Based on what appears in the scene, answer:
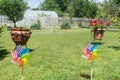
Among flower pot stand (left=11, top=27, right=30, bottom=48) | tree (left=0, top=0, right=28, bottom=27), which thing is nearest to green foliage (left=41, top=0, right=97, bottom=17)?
tree (left=0, top=0, right=28, bottom=27)

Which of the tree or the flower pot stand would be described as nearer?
the flower pot stand

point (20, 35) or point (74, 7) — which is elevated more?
point (74, 7)

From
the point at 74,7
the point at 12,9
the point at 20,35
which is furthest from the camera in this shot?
the point at 74,7

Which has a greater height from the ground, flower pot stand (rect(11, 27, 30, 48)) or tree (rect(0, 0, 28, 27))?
tree (rect(0, 0, 28, 27))

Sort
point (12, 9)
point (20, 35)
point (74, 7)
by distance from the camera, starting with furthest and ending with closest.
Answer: point (74, 7)
point (12, 9)
point (20, 35)

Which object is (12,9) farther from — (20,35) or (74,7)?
(74,7)

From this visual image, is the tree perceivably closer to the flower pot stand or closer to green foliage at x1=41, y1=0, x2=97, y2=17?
green foliage at x1=41, y1=0, x2=97, y2=17

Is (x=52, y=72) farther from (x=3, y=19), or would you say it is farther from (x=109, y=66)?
(x=3, y=19)

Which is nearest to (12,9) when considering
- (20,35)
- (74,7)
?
(20,35)

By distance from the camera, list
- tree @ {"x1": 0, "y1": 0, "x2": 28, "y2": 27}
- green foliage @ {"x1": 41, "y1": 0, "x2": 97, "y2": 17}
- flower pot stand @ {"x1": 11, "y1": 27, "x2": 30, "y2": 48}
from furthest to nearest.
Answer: green foliage @ {"x1": 41, "y1": 0, "x2": 97, "y2": 17} → tree @ {"x1": 0, "y1": 0, "x2": 28, "y2": 27} → flower pot stand @ {"x1": 11, "y1": 27, "x2": 30, "y2": 48}

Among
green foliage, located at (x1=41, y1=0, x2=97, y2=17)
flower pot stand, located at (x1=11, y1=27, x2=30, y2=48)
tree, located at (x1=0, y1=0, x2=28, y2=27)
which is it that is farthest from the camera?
green foliage, located at (x1=41, y1=0, x2=97, y2=17)

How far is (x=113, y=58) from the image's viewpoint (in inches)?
433

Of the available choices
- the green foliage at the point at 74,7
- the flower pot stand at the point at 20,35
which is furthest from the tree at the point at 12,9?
the flower pot stand at the point at 20,35

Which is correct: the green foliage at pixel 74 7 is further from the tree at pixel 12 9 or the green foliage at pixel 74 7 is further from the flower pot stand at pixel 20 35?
the flower pot stand at pixel 20 35
